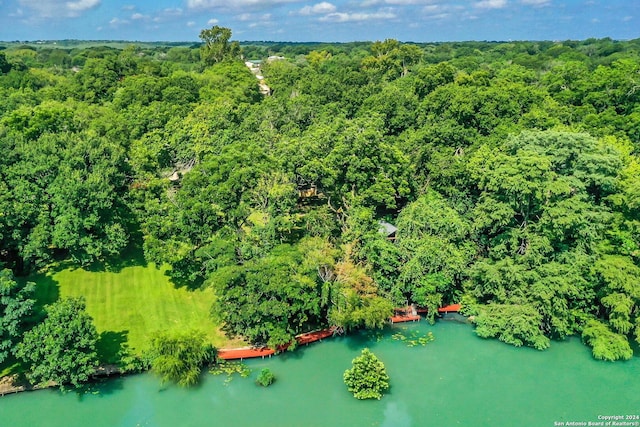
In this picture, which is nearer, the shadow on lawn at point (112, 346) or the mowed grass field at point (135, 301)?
the shadow on lawn at point (112, 346)

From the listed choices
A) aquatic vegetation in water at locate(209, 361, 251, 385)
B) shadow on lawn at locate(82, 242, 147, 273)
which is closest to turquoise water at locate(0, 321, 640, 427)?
aquatic vegetation in water at locate(209, 361, 251, 385)

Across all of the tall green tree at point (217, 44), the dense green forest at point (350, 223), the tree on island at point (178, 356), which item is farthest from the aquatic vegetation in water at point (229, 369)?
the tall green tree at point (217, 44)

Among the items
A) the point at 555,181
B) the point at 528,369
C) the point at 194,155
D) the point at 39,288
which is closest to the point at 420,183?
the point at 555,181

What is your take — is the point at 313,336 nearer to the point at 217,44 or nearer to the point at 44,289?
the point at 44,289

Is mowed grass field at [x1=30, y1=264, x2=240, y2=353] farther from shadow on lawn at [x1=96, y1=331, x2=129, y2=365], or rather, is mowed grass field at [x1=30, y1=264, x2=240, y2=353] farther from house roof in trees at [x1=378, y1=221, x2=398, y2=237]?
house roof in trees at [x1=378, y1=221, x2=398, y2=237]

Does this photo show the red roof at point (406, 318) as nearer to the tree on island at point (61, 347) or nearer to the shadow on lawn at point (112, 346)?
the shadow on lawn at point (112, 346)

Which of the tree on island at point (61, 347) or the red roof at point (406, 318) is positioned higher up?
the tree on island at point (61, 347)

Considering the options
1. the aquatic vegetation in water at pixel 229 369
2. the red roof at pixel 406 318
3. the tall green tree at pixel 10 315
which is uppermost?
the tall green tree at pixel 10 315
